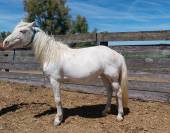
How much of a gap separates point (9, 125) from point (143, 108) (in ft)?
8.44

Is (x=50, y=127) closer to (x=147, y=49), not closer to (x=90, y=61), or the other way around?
(x=90, y=61)

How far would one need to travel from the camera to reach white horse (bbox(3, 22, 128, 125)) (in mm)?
5824

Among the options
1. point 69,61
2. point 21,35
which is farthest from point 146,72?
point 21,35

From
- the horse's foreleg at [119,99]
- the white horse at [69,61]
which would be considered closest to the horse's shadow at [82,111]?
the horse's foreleg at [119,99]

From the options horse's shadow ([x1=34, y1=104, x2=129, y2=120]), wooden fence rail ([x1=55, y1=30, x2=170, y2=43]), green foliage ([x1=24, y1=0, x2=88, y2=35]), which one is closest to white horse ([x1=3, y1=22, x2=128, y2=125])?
horse's shadow ([x1=34, y1=104, x2=129, y2=120])

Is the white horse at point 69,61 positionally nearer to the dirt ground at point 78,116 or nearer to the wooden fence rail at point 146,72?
the dirt ground at point 78,116

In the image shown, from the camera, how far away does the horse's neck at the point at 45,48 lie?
19.6ft

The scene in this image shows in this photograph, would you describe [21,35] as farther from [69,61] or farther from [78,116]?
[78,116]

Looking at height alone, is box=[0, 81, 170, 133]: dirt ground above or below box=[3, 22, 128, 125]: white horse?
below

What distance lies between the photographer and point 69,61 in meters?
5.88

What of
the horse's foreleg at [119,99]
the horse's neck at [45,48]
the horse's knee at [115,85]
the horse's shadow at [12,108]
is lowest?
the horse's shadow at [12,108]

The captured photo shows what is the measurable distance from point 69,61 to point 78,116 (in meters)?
1.10

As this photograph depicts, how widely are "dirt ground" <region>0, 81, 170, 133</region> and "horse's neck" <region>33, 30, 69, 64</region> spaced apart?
117 centimetres

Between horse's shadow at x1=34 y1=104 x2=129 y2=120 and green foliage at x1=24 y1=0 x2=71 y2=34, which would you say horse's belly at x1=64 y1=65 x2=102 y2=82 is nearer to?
horse's shadow at x1=34 y1=104 x2=129 y2=120
